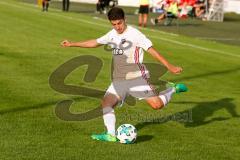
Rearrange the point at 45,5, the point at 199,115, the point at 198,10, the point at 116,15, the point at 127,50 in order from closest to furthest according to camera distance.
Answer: the point at 116,15 → the point at 127,50 → the point at 199,115 → the point at 45,5 → the point at 198,10

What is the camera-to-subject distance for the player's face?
8832 mm

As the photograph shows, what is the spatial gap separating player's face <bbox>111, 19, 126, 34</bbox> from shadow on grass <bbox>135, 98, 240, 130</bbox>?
1788 mm

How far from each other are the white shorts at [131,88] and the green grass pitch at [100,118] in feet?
2.09

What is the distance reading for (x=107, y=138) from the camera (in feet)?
29.6

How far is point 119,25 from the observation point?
29.2 ft

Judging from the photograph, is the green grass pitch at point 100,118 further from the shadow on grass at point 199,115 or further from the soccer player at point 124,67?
the soccer player at point 124,67

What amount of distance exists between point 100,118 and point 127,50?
5.91ft

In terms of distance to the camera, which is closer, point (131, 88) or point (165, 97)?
point (131, 88)

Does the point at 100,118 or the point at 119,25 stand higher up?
the point at 119,25

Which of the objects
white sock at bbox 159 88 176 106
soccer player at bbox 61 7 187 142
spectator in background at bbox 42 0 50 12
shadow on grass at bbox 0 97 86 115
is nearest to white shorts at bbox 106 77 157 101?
soccer player at bbox 61 7 187 142

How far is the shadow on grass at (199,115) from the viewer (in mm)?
10570

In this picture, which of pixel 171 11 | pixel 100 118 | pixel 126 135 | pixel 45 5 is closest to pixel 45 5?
pixel 45 5

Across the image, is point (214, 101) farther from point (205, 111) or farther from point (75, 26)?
point (75, 26)

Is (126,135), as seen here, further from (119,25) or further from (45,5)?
(45,5)
